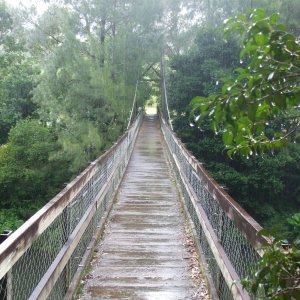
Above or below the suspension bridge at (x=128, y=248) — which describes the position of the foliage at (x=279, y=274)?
above

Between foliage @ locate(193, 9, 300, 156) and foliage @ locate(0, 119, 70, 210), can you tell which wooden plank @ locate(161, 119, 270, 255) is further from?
foliage @ locate(0, 119, 70, 210)

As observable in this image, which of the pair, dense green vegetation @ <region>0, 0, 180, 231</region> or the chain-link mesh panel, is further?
dense green vegetation @ <region>0, 0, 180, 231</region>

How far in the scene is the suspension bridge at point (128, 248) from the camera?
7.65ft

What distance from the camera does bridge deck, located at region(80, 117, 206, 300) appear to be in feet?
11.6

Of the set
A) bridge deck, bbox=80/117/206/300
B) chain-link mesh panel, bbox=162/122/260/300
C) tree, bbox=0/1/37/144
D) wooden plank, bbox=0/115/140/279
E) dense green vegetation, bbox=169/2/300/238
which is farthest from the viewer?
tree, bbox=0/1/37/144

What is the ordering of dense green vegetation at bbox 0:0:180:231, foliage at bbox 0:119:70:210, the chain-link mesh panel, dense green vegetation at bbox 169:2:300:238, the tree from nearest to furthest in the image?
the chain-link mesh panel
dense green vegetation at bbox 169:2:300:238
dense green vegetation at bbox 0:0:180:231
foliage at bbox 0:119:70:210
the tree

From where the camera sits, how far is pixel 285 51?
139cm

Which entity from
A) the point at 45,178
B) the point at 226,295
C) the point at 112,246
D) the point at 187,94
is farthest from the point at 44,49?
the point at 226,295

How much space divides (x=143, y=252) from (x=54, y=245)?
4.30ft

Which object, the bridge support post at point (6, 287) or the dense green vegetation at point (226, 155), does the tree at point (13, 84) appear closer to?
the dense green vegetation at point (226, 155)

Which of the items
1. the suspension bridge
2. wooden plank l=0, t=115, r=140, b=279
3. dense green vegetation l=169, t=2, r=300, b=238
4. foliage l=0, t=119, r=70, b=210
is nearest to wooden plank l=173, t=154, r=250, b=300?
the suspension bridge

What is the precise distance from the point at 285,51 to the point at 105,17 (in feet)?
56.4

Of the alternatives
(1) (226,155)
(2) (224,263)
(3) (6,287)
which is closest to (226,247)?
(2) (224,263)

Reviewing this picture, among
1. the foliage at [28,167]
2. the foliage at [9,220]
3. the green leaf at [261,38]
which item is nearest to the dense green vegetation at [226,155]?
the foliage at [28,167]
